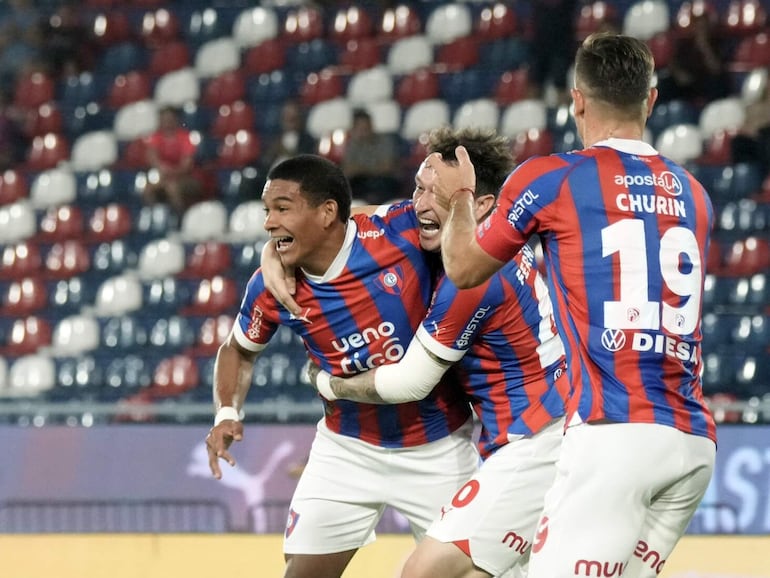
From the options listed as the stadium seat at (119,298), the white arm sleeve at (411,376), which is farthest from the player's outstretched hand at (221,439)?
the stadium seat at (119,298)

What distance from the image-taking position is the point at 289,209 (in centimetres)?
459

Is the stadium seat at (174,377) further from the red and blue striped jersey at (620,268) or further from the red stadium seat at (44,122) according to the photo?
the red and blue striped jersey at (620,268)

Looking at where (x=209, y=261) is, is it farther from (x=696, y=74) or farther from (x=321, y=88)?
(x=696, y=74)

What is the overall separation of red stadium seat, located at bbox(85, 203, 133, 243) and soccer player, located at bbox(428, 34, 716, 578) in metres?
8.58

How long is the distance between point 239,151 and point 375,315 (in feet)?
26.3

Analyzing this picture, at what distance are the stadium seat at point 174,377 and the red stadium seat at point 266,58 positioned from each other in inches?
159

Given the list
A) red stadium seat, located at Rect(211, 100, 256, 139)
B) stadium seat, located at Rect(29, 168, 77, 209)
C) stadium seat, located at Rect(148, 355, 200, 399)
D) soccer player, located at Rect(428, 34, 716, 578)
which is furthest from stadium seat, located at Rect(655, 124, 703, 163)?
soccer player, located at Rect(428, 34, 716, 578)

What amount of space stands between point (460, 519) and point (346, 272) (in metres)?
0.95

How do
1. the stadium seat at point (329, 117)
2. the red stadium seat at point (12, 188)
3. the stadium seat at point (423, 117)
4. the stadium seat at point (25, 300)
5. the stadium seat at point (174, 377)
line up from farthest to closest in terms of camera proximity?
1. the red stadium seat at point (12, 188)
2. the stadium seat at point (329, 117)
3. the stadium seat at point (423, 117)
4. the stadium seat at point (25, 300)
5. the stadium seat at point (174, 377)

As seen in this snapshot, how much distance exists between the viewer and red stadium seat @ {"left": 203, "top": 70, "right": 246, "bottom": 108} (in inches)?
521

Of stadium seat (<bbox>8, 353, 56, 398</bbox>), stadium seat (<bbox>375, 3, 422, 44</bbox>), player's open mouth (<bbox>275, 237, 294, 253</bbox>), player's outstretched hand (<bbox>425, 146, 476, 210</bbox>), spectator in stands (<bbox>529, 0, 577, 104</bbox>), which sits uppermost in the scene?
stadium seat (<bbox>375, 3, 422, 44</bbox>)

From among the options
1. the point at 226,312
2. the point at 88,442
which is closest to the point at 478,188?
the point at 88,442

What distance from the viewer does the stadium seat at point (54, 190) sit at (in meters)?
12.6

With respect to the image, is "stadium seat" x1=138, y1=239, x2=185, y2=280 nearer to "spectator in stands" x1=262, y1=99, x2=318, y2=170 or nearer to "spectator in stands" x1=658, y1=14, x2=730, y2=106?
"spectator in stands" x1=262, y1=99, x2=318, y2=170
